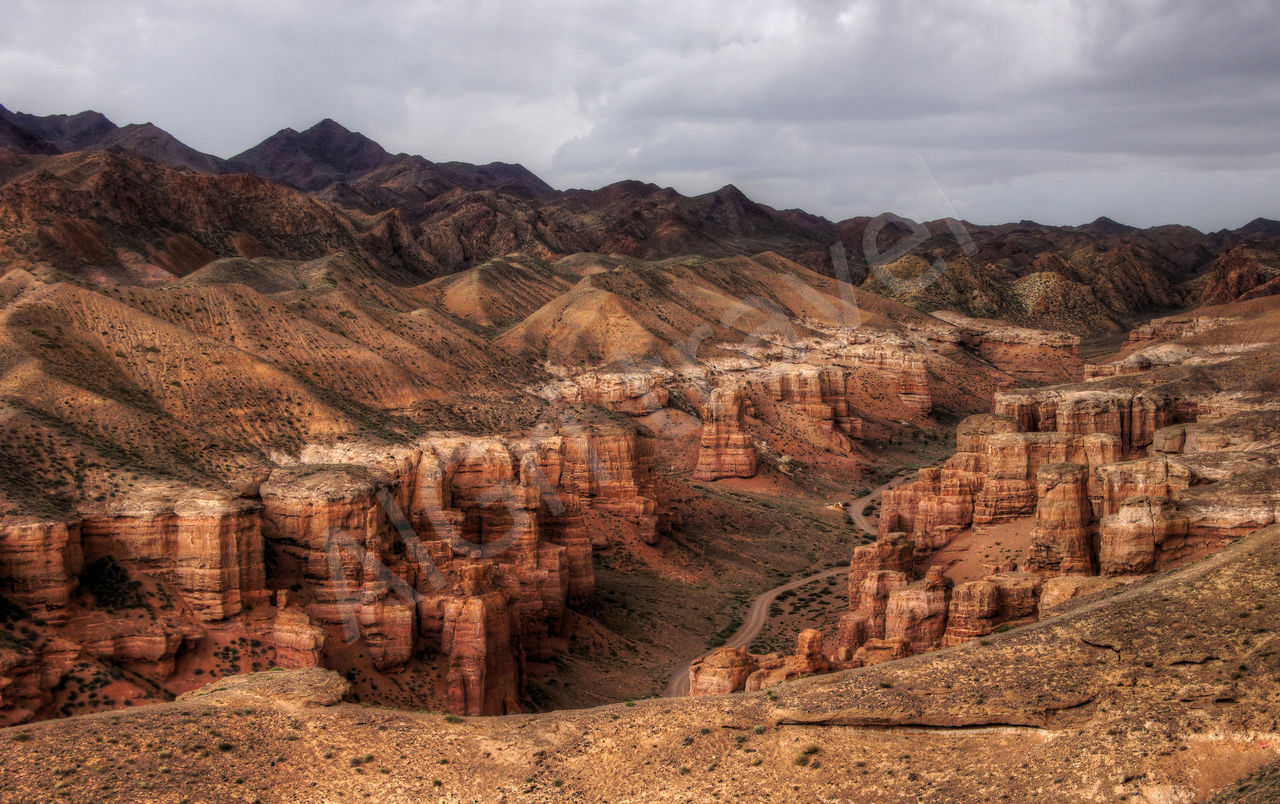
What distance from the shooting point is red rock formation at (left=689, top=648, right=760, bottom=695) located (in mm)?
37469

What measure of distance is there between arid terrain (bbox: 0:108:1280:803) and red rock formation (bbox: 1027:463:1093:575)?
0.63 ft

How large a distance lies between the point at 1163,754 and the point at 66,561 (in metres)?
33.7

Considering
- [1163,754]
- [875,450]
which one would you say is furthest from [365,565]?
[875,450]

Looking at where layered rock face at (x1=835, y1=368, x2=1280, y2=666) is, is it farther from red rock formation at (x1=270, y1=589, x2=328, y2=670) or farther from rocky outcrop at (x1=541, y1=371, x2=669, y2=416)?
rocky outcrop at (x1=541, y1=371, x2=669, y2=416)

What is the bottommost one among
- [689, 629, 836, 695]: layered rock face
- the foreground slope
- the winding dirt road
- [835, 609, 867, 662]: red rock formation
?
the winding dirt road

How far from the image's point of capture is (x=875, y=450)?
119125 mm

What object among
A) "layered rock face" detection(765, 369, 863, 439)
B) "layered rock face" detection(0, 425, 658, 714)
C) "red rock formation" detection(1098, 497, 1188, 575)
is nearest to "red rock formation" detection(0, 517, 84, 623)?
"layered rock face" detection(0, 425, 658, 714)

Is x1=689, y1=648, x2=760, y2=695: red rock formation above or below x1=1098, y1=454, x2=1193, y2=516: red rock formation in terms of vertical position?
below

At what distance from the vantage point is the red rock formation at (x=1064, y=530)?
156ft

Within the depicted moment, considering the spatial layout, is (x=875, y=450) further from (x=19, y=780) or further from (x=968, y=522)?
(x=19, y=780)

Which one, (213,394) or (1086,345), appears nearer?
(213,394)

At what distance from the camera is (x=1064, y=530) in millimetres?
47969

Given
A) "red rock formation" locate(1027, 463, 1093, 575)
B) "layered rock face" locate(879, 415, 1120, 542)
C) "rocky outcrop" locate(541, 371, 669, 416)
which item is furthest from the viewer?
"rocky outcrop" locate(541, 371, 669, 416)

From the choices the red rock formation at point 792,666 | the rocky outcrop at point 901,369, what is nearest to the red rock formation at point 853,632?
the red rock formation at point 792,666
